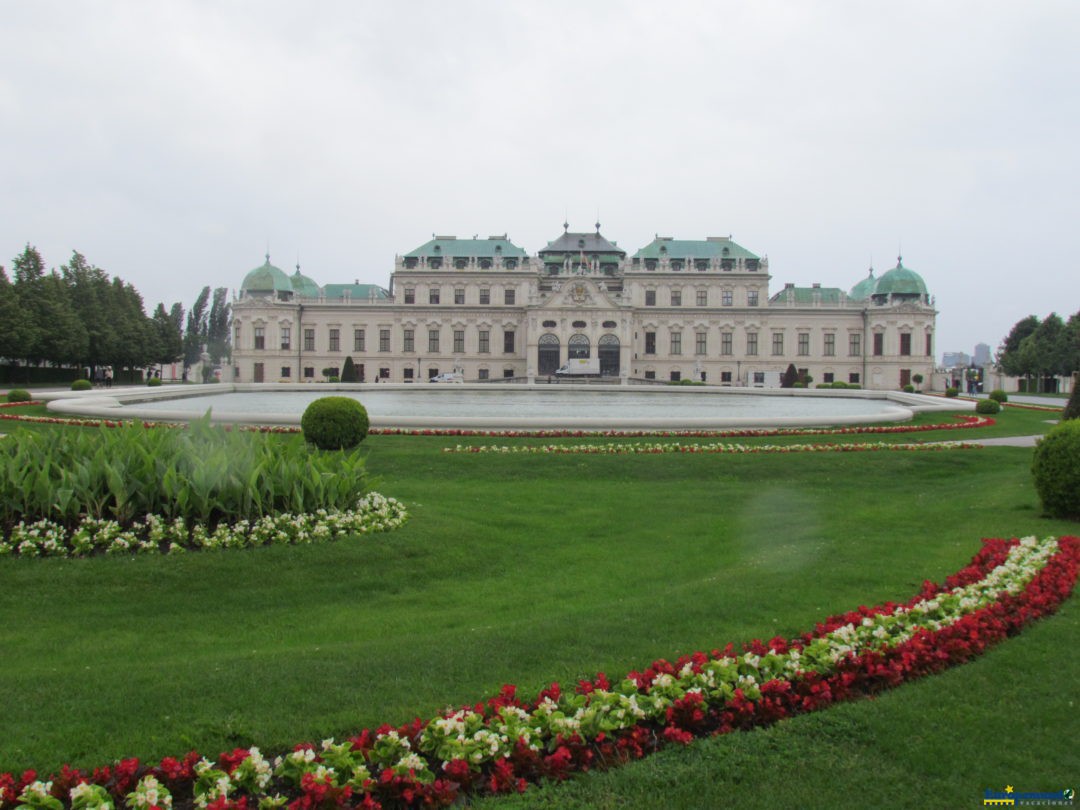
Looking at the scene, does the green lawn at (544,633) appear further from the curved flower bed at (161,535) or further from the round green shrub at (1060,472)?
the round green shrub at (1060,472)

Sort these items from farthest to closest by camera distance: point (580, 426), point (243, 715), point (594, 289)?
point (594, 289) < point (580, 426) < point (243, 715)

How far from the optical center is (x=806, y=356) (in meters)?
77.1

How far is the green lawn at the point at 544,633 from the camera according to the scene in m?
4.48

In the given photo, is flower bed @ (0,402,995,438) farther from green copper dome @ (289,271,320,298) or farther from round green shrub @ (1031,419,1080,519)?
green copper dome @ (289,271,320,298)

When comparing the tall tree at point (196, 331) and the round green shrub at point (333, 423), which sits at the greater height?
the tall tree at point (196, 331)

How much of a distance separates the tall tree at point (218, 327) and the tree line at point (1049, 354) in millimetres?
91248

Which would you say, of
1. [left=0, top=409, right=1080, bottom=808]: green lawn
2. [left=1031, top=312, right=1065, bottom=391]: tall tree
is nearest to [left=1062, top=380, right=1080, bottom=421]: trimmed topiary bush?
[left=0, top=409, right=1080, bottom=808]: green lawn

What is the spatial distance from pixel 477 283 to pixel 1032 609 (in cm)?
7322

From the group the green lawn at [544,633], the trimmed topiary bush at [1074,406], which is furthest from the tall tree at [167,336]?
the trimmed topiary bush at [1074,406]

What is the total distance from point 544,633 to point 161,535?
183 inches

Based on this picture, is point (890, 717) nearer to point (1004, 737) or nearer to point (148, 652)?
point (1004, 737)

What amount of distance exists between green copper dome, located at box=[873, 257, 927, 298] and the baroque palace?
0.31 feet

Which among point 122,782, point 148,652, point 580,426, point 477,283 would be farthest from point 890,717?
point 477,283

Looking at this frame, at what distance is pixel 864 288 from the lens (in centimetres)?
8306
